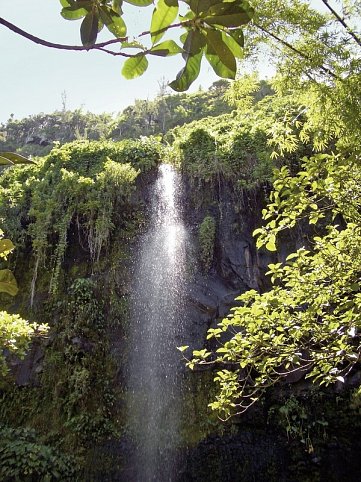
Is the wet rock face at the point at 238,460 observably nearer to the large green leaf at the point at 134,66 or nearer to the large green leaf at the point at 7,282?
the large green leaf at the point at 7,282

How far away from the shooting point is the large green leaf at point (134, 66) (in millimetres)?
922

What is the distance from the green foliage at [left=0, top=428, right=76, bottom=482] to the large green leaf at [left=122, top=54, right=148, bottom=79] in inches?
207

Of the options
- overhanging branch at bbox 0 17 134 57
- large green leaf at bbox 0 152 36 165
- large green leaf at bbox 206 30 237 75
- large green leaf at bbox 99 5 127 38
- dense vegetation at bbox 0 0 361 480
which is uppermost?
dense vegetation at bbox 0 0 361 480

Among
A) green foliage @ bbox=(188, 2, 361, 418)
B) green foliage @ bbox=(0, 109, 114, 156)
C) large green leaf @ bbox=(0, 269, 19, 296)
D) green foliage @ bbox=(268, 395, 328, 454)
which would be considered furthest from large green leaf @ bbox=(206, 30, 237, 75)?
green foliage @ bbox=(0, 109, 114, 156)

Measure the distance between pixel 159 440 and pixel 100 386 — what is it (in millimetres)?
1172

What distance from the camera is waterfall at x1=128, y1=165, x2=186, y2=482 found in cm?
563

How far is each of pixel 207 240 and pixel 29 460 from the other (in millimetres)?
4147

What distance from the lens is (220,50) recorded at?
889mm

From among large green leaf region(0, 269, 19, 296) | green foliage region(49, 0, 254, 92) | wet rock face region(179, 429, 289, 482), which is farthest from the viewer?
wet rock face region(179, 429, 289, 482)

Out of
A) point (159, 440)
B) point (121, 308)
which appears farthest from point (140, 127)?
point (159, 440)

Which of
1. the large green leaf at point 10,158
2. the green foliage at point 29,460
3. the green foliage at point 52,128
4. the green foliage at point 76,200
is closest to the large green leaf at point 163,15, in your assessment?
the large green leaf at point 10,158

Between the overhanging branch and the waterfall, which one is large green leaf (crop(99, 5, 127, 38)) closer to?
the overhanging branch

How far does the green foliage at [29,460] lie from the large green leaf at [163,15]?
5.39 metres

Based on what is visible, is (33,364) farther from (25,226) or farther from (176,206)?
(176,206)
